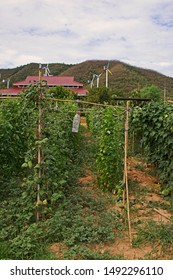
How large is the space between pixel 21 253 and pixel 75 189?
2181 millimetres

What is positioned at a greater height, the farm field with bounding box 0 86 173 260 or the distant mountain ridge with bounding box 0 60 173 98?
the distant mountain ridge with bounding box 0 60 173 98

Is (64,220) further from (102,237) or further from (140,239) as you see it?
(140,239)

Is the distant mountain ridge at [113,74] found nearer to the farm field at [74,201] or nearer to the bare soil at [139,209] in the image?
the bare soil at [139,209]

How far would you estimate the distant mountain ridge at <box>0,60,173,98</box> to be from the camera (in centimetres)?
5322

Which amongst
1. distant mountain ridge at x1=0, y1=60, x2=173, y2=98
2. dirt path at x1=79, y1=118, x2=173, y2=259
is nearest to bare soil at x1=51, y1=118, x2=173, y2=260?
dirt path at x1=79, y1=118, x2=173, y2=259

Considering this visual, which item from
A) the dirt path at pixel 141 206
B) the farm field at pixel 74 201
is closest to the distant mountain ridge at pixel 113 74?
the dirt path at pixel 141 206

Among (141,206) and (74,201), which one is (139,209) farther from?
(74,201)

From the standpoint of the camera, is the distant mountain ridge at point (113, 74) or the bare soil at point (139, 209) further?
the distant mountain ridge at point (113, 74)

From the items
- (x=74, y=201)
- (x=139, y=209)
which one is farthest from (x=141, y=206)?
(x=74, y=201)

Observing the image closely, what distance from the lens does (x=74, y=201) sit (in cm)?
527

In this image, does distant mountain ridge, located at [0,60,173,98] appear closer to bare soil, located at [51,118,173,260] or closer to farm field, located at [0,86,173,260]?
bare soil, located at [51,118,173,260]

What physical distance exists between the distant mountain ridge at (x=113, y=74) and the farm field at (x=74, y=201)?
135 feet

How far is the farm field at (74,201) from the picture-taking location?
157 inches

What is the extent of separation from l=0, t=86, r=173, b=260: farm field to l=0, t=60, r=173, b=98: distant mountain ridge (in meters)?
41.1
